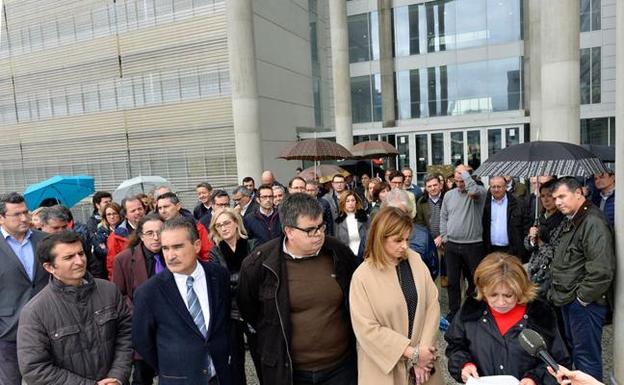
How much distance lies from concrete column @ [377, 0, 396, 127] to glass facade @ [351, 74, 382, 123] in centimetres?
33

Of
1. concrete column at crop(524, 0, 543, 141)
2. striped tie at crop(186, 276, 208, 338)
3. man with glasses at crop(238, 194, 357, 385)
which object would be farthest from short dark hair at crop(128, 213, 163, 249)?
concrete column at crop(524, 0, 543, 141)

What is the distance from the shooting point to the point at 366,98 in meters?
22.2

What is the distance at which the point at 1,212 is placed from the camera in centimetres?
386

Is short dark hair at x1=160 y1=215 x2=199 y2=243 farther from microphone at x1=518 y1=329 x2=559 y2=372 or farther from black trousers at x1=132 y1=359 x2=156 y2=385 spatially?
microphone at x1=518 y1=329 x2=559 y2=372

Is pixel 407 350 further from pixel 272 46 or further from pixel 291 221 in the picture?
pixel 272 46

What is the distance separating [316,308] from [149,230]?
1742 millimetres

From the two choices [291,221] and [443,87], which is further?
[443,87]

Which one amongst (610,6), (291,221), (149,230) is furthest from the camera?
(610,6)

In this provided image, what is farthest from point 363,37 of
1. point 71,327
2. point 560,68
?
point 71,327

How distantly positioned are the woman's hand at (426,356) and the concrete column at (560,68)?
11130 millimetres

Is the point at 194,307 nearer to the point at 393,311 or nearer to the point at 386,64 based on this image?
the point at 393,311

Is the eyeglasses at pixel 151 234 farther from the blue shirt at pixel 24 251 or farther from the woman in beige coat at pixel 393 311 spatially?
the woman in beige coat at pixel 393 311

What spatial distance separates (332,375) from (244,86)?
14.5 m

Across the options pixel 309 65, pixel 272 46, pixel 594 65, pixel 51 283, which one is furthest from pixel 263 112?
pixel 51 283
